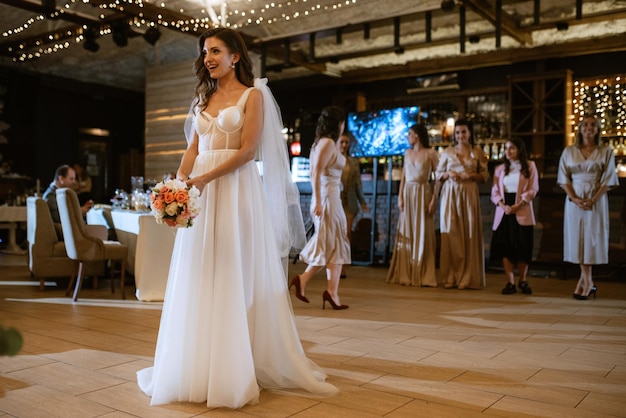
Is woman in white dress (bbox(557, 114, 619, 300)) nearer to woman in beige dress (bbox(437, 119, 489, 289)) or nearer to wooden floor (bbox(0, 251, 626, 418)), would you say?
wooden floor (bbox(0, 251, 626, 418))

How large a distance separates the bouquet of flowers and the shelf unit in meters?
9.18

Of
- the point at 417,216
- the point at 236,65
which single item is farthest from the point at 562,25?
the point at 236,65

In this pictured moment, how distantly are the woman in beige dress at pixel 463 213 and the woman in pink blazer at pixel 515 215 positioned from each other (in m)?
0.23

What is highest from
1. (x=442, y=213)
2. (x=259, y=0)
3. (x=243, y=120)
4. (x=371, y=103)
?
Answer: (x=259, y=0)

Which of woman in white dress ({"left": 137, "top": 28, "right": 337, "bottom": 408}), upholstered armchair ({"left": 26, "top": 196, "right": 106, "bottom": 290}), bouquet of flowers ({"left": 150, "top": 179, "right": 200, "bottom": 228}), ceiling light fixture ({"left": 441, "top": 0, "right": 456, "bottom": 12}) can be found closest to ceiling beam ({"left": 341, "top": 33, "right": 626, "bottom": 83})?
ceiling light fixture ({"left": 441, "top": 0, "right": 456, "bottom": 12})

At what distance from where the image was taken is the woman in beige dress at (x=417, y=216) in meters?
6.54

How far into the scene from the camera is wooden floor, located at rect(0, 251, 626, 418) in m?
2.48

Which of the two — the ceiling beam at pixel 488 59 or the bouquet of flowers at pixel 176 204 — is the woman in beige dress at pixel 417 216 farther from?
the ceiling beam at pixel 488 59

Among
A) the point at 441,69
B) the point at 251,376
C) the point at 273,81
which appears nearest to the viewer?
the point at 251,376

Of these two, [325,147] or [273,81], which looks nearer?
[325,147]

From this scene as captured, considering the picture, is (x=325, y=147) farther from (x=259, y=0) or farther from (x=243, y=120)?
(x=259, y=0)

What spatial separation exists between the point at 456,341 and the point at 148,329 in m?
2.11

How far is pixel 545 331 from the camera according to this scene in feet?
13.6

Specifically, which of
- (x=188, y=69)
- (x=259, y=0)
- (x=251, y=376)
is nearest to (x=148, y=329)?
(x=251, y=376)
